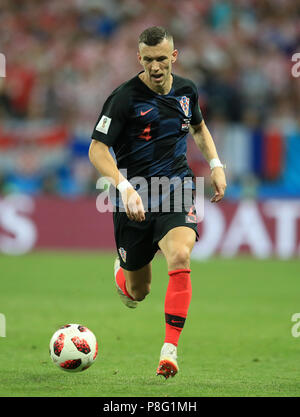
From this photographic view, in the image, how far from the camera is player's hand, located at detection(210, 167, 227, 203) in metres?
6.07

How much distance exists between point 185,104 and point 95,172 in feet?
33.0

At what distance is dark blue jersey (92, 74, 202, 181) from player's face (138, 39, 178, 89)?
0.19 meters

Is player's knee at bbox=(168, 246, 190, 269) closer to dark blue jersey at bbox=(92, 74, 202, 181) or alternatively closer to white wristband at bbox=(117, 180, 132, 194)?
white wristband at bbox=(117, 180, 132, 194)

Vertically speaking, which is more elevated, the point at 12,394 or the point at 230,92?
the point at 230,92

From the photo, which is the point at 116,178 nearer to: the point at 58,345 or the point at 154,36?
the point at 154,36

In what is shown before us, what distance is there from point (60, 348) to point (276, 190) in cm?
1115

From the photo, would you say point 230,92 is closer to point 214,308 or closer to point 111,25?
point 111,25

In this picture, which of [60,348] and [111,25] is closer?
[60,348]

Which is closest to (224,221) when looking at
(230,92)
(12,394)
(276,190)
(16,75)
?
(276,190)

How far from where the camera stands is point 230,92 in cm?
1728

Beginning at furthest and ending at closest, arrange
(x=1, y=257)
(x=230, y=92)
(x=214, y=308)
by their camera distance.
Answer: (x=230, y=92)
(x=1, y=257)
(x=214, y=308)

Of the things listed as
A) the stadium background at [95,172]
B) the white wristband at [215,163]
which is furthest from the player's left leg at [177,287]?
the stadium background at [95,172]

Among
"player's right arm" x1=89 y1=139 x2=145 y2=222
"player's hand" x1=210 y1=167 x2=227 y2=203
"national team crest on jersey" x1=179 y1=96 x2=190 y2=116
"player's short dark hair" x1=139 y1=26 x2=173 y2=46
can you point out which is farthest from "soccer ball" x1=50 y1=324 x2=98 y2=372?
"player's short dark hair" x1=139 y1=26 x2=173 y2=46
